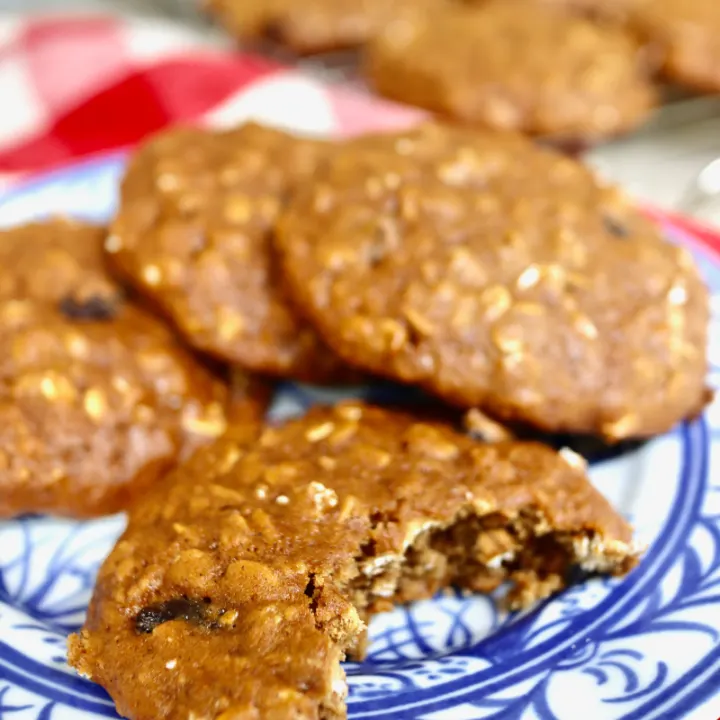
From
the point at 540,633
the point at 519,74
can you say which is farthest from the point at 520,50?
the point at 540,633

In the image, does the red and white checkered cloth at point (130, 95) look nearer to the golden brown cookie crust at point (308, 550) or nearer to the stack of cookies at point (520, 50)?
the stack of cookies at point (520, 50)

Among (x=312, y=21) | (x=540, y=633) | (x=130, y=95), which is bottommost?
(x=540, y=633)

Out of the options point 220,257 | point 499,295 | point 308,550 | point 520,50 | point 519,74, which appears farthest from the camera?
point 520,50

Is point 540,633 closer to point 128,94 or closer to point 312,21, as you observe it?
point 128,94

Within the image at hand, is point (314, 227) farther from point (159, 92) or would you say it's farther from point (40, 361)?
point (159, 92)

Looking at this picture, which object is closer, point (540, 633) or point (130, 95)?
point (540, 633)

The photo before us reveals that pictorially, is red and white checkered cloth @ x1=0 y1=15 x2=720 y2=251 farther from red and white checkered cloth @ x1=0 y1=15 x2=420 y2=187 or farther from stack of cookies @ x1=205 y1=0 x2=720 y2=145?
stack of cookies @ x1=205 y1=0 x2=720 y2=145

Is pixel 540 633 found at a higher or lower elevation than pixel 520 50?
lower

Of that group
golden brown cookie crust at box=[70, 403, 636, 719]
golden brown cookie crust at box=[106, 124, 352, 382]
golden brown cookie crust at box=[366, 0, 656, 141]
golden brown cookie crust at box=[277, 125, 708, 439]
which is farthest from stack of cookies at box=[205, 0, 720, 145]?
golden brown cookie crust at box=[70, 403, 636, 719]
